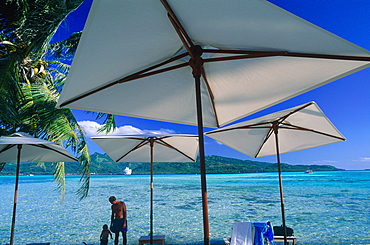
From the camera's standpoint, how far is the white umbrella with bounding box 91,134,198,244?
6078mm

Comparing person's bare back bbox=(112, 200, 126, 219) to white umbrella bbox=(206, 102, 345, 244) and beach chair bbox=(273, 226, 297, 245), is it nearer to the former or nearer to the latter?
white umbrella bbox=(206, 102, 345, 244)

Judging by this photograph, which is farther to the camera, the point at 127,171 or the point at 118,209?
the point at 127,171

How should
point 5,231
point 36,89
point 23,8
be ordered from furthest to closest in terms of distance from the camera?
1. point 5,231
2. point 36,89
3. point 23,8

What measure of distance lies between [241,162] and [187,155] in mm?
101452

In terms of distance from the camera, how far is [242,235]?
5707mm

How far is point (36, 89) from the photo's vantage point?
7.89 m

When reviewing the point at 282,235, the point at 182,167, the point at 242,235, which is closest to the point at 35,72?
the point at 242,235

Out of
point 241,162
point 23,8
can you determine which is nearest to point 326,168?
point 241,162

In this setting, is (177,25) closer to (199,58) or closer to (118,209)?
(199,58)

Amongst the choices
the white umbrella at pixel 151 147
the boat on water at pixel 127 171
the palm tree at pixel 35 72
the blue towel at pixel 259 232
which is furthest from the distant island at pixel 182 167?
the blue towel at pixel 259 232

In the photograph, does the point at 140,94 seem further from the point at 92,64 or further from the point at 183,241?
the point at 183,241

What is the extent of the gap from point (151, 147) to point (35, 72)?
553cm

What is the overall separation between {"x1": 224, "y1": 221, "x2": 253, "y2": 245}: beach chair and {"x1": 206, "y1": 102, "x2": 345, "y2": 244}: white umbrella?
3.90 feet

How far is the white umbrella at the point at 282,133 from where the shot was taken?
4625mm
